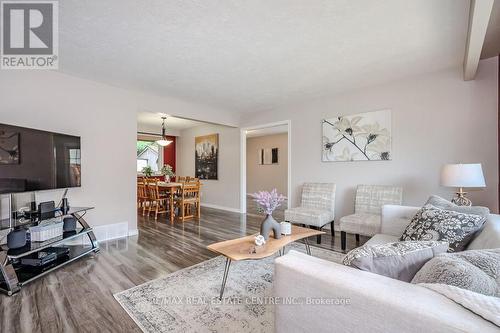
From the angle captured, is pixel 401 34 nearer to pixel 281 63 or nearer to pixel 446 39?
pixel 446 39

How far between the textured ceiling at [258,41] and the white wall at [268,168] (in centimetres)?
459

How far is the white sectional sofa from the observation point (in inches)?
28.7

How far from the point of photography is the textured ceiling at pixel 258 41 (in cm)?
194

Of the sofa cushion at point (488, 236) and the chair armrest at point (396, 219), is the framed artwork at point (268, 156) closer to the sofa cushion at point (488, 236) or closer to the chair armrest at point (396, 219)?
the chair armrest at point (396, 219)

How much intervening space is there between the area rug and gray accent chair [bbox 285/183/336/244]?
4.01ft

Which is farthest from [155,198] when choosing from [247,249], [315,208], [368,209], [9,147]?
[368,209]

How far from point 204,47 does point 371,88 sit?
110 inches

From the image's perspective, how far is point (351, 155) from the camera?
4.07m

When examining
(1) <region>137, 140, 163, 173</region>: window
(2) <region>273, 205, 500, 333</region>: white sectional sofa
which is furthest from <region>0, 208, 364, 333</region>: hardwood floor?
(1) <region>137, 140, 163, 173</region>: window

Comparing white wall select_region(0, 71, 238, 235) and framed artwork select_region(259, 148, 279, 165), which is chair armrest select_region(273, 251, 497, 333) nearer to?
white wall select_region(0, 71, 238, 235)

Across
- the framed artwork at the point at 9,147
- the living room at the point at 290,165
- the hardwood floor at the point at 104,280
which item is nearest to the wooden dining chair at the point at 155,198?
the living room at the point at 290,165

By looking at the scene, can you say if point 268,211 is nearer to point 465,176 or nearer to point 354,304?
point 354,304

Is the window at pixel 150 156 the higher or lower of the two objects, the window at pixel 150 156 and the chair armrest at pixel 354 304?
the higher

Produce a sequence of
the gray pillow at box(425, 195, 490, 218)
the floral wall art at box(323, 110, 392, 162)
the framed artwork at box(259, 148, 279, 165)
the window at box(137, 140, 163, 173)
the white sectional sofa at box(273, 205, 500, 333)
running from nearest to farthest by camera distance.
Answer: the white sectional sofa at box(273, 205, 500, 333) → the gray pillow at box(425, 195, 490, 218) → the floral wall art at box(323, 110, 392, 162) → the window at box(137, 140, 163, 173) → the framed artwork at box(259, 148, 279, 165)
